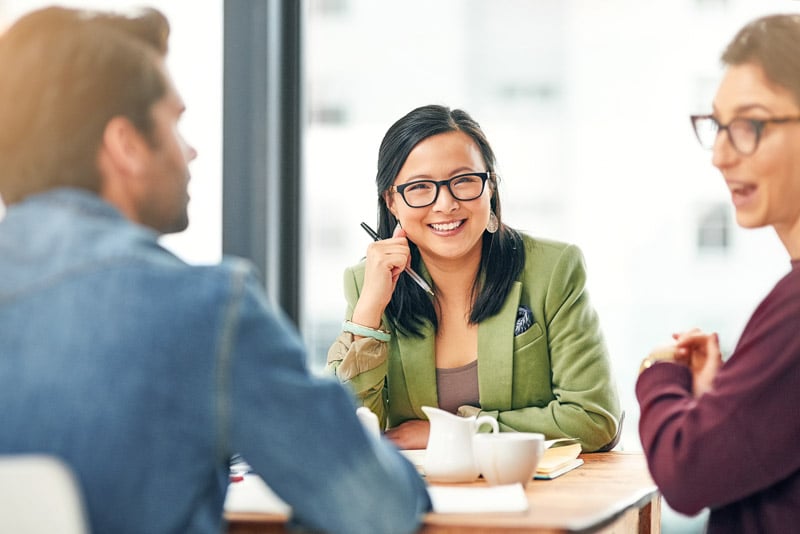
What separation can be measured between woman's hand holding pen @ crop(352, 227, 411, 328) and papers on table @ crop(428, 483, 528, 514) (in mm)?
690

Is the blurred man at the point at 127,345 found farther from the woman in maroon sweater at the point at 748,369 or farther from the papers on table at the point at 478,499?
A: the woman in maroon sweater at the point at 748,369

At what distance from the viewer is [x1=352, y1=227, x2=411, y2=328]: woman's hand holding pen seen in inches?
84.7

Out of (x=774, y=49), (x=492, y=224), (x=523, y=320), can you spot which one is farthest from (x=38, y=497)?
(x=492, y=224)

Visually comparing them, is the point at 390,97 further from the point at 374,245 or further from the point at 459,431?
the point at 459,431

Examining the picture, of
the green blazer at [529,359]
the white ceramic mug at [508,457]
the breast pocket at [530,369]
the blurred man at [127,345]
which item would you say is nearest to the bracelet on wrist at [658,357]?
the white ceramic mug at [508,457]

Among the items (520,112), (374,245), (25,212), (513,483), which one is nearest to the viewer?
(25,212)

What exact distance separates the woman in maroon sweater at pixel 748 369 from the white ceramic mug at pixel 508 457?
0.18 meters

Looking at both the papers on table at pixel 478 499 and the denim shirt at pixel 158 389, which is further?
the papers on table at pixel 478 499

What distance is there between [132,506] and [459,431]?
2.14 ft

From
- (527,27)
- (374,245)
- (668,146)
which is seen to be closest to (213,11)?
(527,27)

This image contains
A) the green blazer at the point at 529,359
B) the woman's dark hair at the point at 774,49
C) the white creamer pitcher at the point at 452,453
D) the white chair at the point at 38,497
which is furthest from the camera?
the green blazer at the point at 529,359

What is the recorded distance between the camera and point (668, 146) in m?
2.76

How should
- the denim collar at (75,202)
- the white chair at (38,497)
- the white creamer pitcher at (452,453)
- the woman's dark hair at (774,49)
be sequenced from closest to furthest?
the white chair at (38,497), the denim collar at (75,202), the woman's dark hair at (774,49), the white creamer pitcher at (452,453)

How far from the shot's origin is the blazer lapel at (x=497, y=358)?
7.06 ft
